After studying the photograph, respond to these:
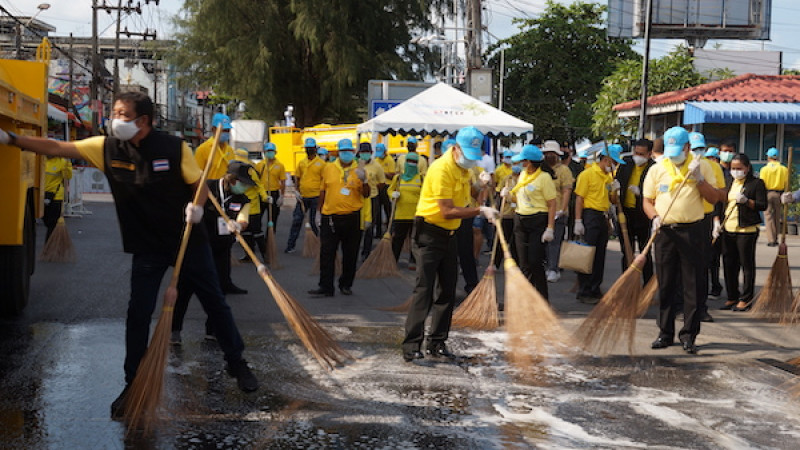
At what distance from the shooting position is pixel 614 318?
7.73 m

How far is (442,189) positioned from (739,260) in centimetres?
500

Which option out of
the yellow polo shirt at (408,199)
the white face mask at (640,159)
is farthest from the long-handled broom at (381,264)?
the white face mask at (640,159)

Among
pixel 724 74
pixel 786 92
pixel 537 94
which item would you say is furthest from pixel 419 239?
pixel 537 94

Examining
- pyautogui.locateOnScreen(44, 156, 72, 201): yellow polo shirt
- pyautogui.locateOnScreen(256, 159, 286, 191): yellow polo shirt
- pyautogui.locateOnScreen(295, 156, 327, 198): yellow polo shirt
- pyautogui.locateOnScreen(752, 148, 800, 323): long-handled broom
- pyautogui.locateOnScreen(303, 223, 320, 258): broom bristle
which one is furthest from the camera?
pyautogui.locateOnScreen(256, 159, 286, 191): yellow polo shirt

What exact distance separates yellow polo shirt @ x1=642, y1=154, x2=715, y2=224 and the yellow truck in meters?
5.32

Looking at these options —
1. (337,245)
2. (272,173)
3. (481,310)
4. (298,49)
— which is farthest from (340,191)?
(298,49)

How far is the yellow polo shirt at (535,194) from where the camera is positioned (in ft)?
32.0

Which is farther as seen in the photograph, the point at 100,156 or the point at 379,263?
the point at 379,263

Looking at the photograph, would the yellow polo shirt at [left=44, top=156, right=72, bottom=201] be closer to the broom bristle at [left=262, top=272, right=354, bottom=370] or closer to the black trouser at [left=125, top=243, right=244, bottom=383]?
the broom bristle at [left=262, top=272, right=354, bottom=370]

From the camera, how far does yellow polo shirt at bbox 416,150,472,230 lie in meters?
7.28

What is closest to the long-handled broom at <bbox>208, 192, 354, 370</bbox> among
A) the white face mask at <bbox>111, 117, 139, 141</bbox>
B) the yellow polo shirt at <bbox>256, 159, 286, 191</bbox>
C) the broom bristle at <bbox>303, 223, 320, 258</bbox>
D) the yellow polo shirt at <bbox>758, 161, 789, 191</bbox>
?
the white face mask at <bbox>111, 117, 139, 141</bbox>

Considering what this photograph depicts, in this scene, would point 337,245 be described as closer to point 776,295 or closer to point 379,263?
point 379,263

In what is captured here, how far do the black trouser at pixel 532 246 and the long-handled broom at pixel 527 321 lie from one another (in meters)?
2.06

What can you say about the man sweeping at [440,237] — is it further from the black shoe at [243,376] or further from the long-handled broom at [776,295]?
the long-handled broom at [776,295]
